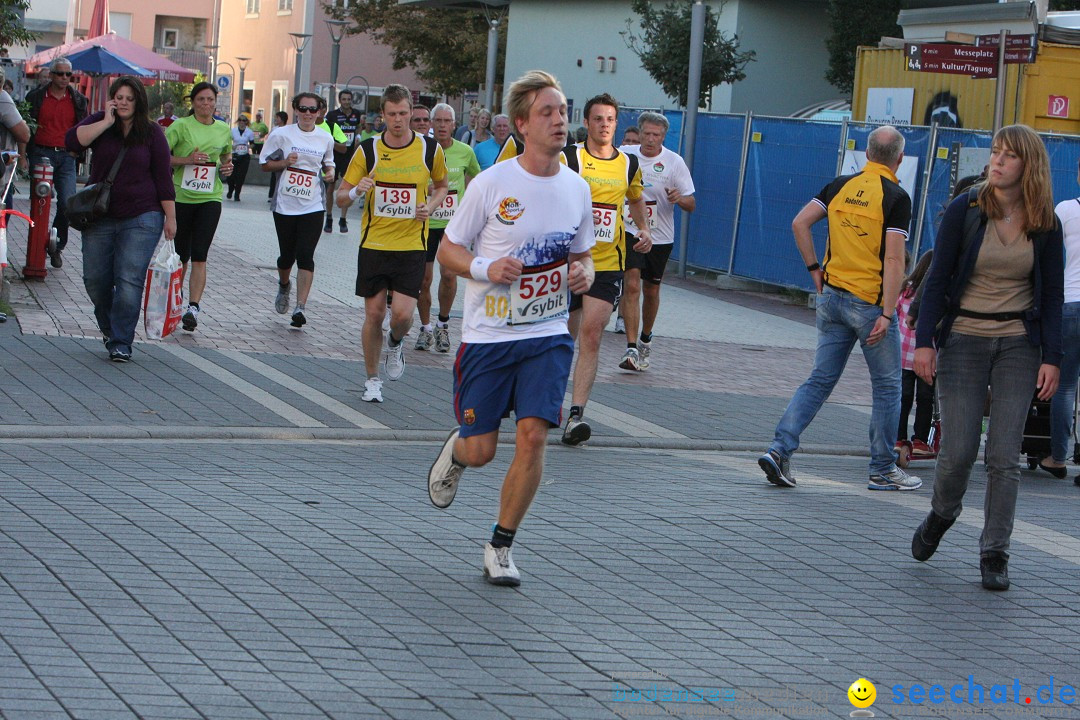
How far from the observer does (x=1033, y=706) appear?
487 cm

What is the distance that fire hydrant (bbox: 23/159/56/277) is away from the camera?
14.1 metres

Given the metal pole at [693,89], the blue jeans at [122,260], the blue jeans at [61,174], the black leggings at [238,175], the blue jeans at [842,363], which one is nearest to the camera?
the blue jeans at [842,363]

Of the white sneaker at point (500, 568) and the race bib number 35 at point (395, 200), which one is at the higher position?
the race bib number 35 at point (395, 200)

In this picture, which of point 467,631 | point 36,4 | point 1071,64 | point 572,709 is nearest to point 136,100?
point 467,631

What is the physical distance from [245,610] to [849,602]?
233 cm

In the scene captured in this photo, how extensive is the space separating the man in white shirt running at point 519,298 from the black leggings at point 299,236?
7.08 m

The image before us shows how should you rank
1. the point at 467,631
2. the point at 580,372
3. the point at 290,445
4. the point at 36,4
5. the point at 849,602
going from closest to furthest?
the point at 467,631 < the point at 849,602 < the point at 290,445 < the point at 580,372 < the point at 36,4

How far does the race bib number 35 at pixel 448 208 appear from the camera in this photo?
41.1ft

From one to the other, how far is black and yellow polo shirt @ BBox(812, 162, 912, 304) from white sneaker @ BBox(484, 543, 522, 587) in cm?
319

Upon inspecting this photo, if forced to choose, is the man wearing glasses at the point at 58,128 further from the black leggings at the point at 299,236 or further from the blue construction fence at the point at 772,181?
the blue construction fence at the point at 772,181

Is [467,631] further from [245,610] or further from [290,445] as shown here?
[290,445]

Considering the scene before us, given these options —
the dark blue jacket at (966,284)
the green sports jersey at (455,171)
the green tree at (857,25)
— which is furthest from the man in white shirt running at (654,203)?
the green tree at (857,25)

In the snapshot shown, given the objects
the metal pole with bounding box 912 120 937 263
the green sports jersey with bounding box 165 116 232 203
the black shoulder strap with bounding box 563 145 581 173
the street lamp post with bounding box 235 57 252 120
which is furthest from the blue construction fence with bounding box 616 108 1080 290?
the street lamp post with bounding box 235 57 252 120

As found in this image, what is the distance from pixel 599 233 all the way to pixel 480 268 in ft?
12.8
